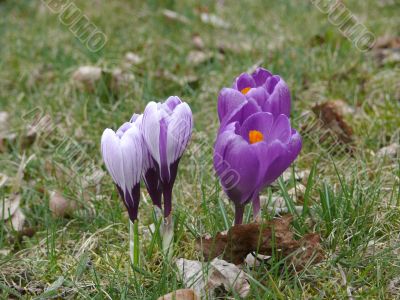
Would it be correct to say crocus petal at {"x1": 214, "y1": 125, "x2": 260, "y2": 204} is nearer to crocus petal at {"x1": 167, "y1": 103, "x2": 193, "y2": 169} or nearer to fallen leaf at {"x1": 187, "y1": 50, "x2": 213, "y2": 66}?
crocus petal at {"x1": 167, "y1": 103, "x2": 193, "y2": 169}

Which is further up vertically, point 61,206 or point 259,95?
point 259,95

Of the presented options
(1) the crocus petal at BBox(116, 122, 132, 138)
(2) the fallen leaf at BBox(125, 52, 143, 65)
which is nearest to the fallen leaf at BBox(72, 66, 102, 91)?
(2) the fallen leaf at BBox(125, 52, 143, 65)

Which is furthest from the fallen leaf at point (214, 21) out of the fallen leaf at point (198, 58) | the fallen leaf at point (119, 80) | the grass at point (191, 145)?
the fallen leaf at point (119, 80)

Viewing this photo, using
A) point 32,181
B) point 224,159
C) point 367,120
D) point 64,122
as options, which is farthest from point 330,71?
point 224,159

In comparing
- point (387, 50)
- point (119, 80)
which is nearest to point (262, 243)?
point (119, 80)

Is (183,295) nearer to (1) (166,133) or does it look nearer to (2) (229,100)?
(1) (166,133)
